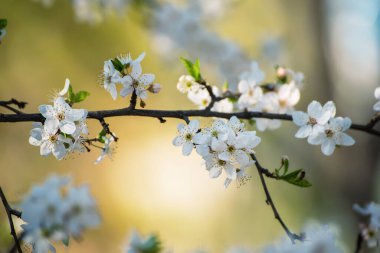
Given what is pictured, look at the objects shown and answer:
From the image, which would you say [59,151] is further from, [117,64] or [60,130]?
[117,64]

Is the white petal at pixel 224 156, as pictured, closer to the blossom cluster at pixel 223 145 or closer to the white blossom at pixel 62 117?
the blossom cluster at pixel 223 145

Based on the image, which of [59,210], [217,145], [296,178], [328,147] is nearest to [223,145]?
[217,145]

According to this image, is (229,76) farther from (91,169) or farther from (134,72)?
(91,169)

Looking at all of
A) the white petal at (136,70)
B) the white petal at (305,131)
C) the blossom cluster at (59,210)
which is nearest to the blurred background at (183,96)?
the blossom cluster at (59,210)

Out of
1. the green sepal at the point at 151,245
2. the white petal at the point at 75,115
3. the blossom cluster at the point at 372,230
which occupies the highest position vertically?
the white petal at the point at 75,115

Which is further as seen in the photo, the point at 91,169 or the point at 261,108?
the point at 91,169

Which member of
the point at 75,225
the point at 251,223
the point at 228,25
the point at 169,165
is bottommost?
the point at 75,225

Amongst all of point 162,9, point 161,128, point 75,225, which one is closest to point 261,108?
point 75,225
